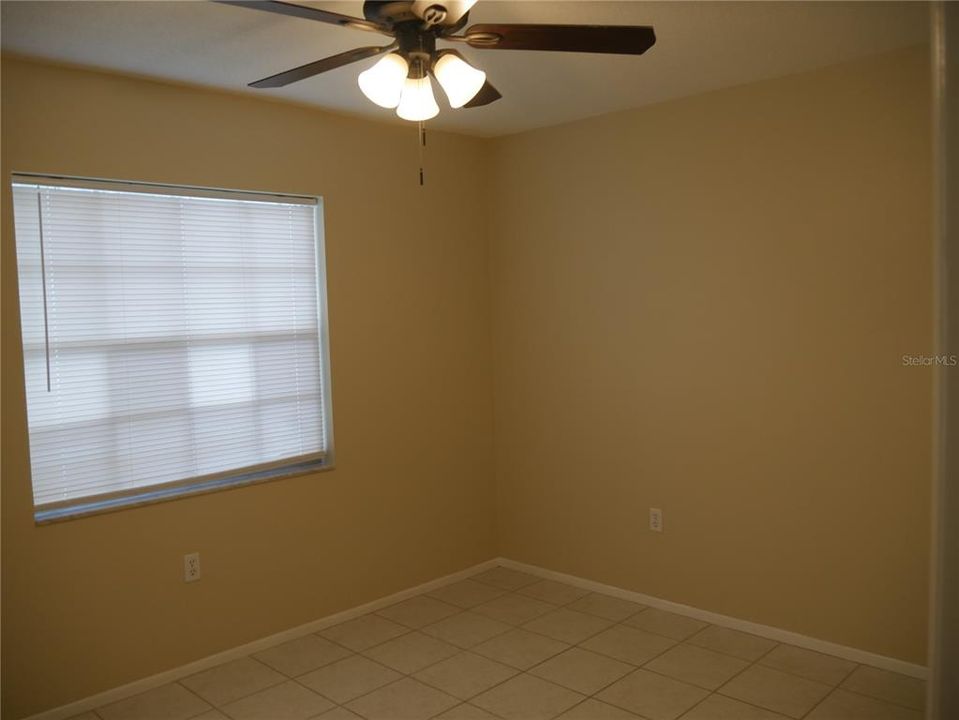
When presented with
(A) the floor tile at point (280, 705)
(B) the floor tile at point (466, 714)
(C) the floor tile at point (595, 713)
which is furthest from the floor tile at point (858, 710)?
(A) the floor tile at point (280, 705)

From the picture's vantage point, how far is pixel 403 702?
122 inches

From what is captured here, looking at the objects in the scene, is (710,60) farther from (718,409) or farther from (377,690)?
(377,690)

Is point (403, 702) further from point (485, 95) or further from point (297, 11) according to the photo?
point (297, 11)

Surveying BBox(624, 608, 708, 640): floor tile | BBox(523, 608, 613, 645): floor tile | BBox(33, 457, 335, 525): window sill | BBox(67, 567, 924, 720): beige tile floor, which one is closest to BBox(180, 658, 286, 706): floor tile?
BBox(67, 567, 924, 720): beige tile floor

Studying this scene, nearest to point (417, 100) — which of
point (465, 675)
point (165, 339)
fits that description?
point (165, 339)

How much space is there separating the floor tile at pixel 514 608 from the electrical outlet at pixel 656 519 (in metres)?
0.65

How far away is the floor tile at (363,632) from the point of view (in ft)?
12.1

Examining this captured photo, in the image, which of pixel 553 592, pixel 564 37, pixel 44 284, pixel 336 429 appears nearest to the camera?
pixel 564 37

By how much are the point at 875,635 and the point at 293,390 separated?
2.78 m

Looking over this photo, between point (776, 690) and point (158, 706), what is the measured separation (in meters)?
2.42

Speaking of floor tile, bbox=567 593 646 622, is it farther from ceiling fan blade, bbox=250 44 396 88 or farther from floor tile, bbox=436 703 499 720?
ceiling fan blade, bbox=250 44 396 88

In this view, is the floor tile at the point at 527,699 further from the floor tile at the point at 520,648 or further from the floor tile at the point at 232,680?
the floor tile at the point at 232,680

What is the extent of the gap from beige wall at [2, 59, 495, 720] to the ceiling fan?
1.28 m

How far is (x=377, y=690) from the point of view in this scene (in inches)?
127
